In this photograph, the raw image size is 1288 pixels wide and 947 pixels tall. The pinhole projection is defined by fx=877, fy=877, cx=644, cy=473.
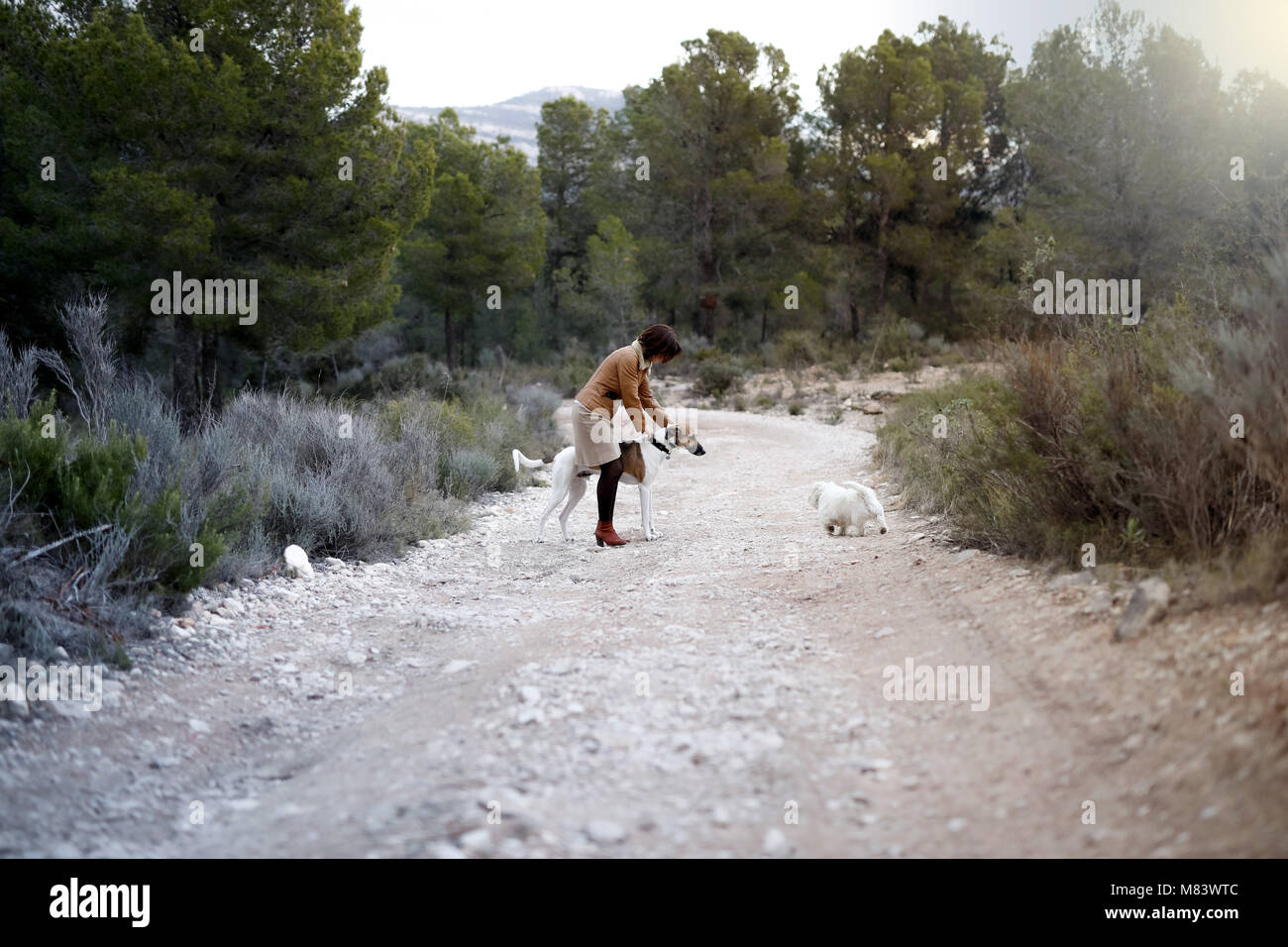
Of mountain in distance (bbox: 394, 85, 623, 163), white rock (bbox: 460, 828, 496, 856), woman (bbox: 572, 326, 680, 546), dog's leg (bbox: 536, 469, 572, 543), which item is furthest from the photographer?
mountain in distance (bbox: 394, 85, 623, 163)

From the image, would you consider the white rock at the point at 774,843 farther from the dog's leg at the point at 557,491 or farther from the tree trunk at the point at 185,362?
the tree trunk at the point at 185,362

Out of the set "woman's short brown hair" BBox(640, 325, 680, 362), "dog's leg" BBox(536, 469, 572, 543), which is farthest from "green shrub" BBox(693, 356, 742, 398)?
"woman's short brown hair" BBox(640, 325, 680, 362)

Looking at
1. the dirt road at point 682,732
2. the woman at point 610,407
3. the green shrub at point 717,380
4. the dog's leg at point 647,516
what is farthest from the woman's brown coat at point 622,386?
the green shrub at point 717,380

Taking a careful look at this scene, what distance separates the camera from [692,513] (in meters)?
8.70

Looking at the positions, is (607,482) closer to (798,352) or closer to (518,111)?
(798,352)

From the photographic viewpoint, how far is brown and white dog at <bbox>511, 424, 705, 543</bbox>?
23.5ft

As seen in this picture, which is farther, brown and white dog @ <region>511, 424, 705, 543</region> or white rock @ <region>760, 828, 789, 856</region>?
brown and white dog @ <region>511, 424, 705, 543</region>

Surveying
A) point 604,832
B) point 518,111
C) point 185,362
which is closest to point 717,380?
point 185,362

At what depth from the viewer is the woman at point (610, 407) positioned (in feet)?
22.7

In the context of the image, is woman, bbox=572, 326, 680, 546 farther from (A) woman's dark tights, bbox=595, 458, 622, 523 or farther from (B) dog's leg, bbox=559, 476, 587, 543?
(B) dog's leg, bbox=559, 476, 587, 543

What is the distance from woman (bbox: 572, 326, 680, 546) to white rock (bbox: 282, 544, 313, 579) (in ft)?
A: 7.21

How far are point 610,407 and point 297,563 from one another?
2.60m

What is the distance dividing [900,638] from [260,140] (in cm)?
1261
